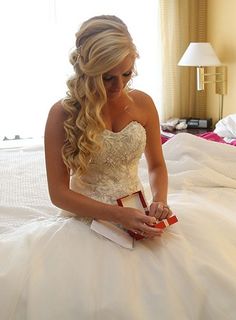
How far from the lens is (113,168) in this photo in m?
1.31

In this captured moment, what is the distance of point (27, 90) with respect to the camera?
3412 millimetres

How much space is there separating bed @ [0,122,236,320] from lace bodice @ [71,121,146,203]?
188 millimetres

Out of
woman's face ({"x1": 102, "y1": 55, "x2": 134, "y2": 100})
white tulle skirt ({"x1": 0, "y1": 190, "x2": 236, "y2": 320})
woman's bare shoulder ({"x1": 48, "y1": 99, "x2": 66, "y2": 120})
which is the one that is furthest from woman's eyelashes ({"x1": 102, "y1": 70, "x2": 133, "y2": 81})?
white tulle skirt ({"x1": 0, "y1": 190, "x2": 236, "y2": 320})

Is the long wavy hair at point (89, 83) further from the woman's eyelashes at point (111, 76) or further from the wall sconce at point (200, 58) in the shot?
the wall sconce at point (200, 58)

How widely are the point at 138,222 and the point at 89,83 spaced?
17.0 inches

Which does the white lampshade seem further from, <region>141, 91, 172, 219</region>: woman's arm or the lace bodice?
the lace bodice

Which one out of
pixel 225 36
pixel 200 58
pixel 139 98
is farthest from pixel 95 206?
pixel 225 36

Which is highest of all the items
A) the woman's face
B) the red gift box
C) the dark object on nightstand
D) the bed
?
the woman's face

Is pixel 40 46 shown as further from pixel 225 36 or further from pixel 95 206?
pixel 95 206

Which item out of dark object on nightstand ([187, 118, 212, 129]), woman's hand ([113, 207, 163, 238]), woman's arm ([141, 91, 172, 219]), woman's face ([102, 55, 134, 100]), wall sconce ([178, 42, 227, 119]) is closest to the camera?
woman's hand ([113, 207, 163, 238])

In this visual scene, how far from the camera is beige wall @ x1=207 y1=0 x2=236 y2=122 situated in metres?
3.21

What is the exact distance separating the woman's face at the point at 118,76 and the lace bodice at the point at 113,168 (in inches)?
5.3

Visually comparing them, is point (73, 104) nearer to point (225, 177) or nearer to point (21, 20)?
point (225, 177)

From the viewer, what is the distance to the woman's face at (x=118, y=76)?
46.7 inches
